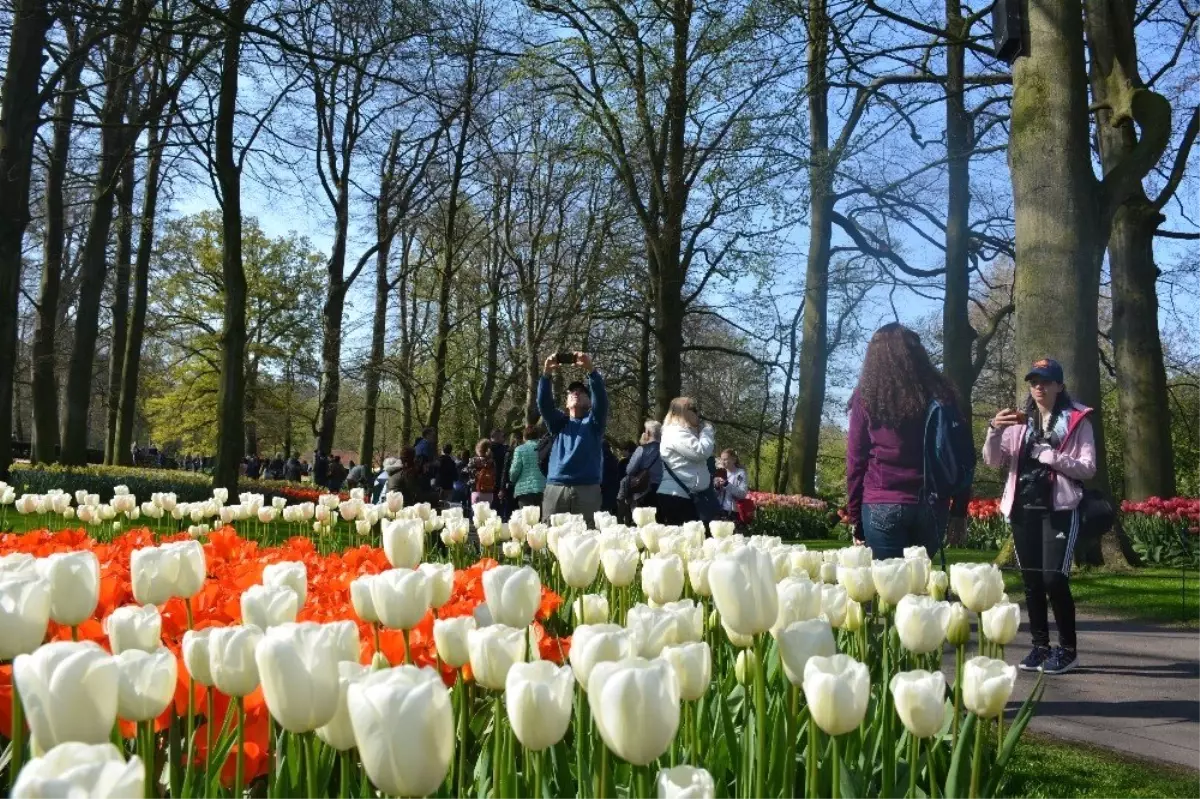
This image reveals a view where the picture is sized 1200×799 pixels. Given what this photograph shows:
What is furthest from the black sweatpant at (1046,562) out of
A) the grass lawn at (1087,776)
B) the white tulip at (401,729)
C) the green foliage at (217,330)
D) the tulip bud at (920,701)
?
the green foliage at (217,330)

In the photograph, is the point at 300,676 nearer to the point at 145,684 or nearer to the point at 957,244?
the point at 145,684

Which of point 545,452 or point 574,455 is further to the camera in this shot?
point 545,452

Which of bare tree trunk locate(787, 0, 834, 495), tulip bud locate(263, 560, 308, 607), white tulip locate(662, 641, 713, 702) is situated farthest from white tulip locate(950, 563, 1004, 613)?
bare tree trunk locate(787, 0, 834, 495)

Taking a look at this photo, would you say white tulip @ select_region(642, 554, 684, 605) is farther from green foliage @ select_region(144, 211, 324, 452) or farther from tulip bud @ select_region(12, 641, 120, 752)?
green foliage @ select_region(144, 211, 324, 452)

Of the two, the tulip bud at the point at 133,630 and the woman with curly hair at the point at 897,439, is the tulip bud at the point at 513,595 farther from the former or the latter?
the woman with curly hair at the point at 897,439

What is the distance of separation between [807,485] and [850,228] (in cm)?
453

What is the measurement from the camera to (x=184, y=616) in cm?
235

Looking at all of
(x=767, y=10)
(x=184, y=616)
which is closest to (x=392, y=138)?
(x=767, y=10)

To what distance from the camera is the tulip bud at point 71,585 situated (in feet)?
5.49

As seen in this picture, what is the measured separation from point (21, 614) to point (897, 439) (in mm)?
3983

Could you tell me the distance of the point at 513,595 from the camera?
1840 mm

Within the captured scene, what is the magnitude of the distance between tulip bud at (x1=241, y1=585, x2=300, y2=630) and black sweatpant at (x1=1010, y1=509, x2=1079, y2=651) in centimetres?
430

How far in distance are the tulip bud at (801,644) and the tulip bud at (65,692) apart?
0.92m

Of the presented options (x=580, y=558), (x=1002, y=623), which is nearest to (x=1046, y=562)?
(x=1002, y=623)
